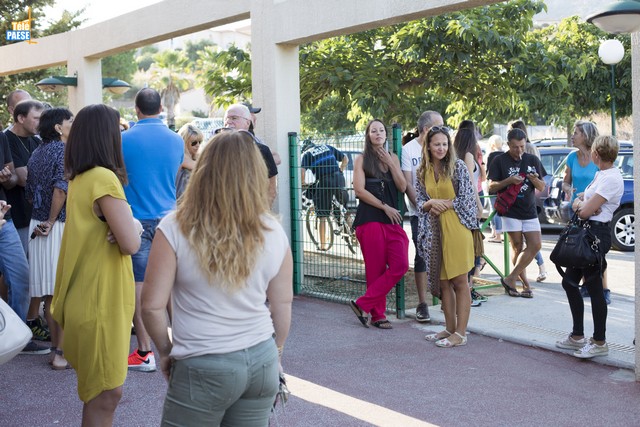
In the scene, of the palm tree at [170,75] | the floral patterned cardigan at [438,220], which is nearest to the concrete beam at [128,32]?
the floral patterned cardigan at [438,220]

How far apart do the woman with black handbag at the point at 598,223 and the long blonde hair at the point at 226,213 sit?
4072 millimetres

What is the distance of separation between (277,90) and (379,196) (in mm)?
2368

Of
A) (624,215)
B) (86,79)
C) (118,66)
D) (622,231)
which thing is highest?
(118,66)

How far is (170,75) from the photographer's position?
6475 centimetres

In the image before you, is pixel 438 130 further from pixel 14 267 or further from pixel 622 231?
pixel 622 231

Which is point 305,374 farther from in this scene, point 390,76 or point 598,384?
point 390,76

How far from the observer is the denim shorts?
231 inches

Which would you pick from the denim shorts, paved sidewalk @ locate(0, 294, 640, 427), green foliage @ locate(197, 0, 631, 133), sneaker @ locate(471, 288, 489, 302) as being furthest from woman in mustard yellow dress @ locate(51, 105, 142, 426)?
green foliage @ locate(197, 0, 631, 133)

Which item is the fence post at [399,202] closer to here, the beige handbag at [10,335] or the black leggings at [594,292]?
the black leggings at [594,292]

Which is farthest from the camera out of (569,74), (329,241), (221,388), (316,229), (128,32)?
(128,32)

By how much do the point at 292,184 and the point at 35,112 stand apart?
3.30 m

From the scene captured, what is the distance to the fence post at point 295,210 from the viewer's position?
925 centimetres

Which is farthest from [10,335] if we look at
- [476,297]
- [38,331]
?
[476,297]

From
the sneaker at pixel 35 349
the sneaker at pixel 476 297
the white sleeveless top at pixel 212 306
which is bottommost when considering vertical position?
the sneaker at pixel 35 349
